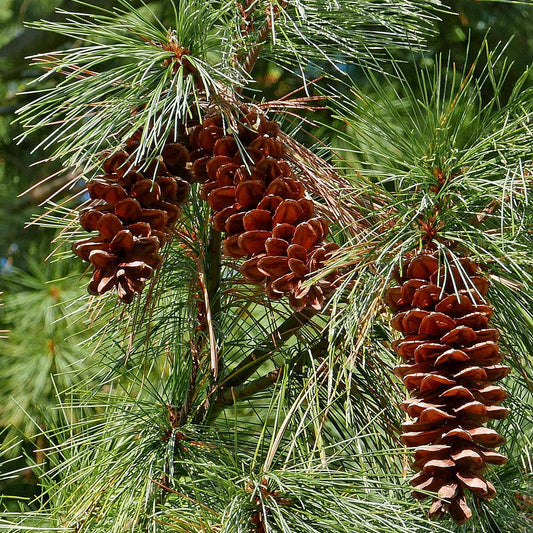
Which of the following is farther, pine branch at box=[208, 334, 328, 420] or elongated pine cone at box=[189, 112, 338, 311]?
pine branch at box=[208, 334, 328, 420]

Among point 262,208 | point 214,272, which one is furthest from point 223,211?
point 214,272

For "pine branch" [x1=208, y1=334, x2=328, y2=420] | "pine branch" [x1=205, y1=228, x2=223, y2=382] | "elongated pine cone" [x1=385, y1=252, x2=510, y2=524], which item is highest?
"elongated pine cone" [x1=385, y1=252, x2=510, y2=524]

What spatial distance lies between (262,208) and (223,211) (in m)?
0.03

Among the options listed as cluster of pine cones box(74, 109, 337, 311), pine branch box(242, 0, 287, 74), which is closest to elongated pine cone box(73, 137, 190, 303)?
cluster of pine cones box(74, 109, 337, 311)

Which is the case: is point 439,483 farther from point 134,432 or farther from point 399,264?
point 134,432

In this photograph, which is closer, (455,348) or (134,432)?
(455,348)

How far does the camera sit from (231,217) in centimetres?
55

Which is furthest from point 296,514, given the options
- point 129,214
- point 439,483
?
point 129,214

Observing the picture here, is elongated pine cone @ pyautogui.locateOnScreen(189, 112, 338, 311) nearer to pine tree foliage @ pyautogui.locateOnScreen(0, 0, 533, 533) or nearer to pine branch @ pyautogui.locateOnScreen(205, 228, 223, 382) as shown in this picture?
pine tree foliage @ pyautogui.locateOnScreen(0, 0, 533, 533)

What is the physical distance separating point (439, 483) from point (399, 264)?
0.13m

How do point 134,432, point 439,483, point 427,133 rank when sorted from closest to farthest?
point 439,483 < point 427,133 < point 134,432

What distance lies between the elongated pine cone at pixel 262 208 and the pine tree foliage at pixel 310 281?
0.6 inches

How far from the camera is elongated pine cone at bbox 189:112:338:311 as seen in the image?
1.70 feet

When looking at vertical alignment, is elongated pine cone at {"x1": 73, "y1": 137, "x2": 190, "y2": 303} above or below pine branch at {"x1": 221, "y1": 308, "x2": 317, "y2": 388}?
above
